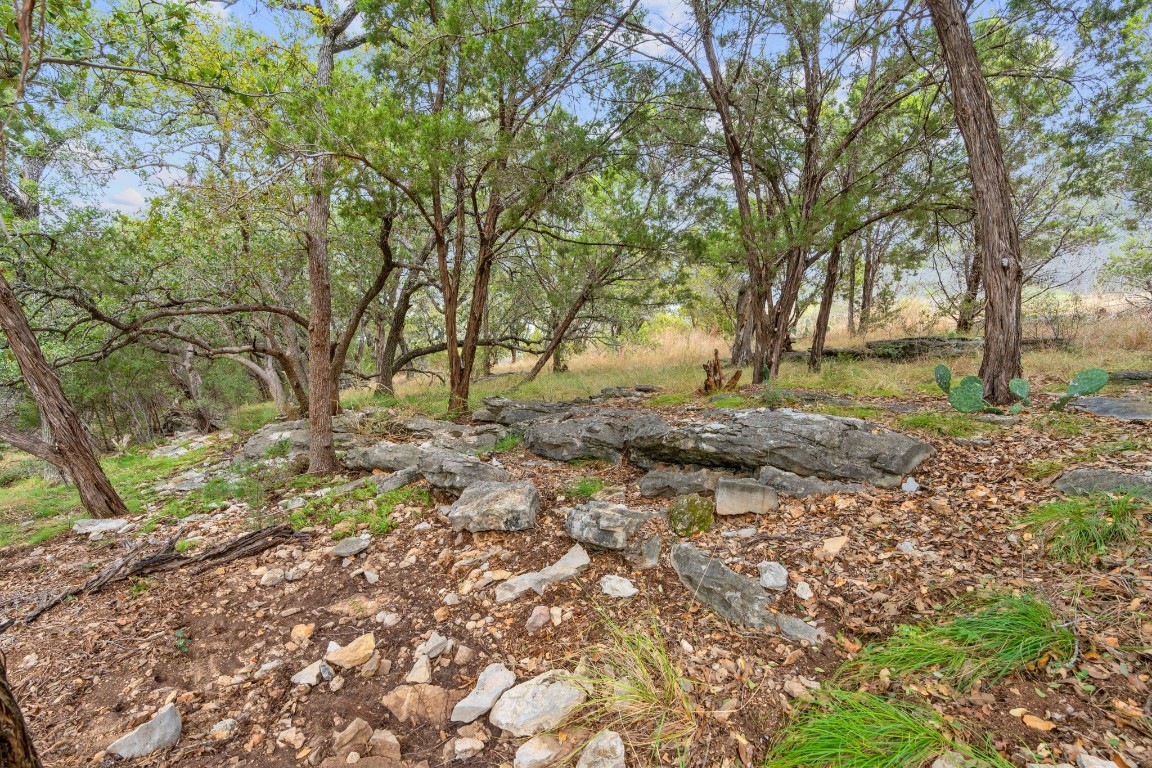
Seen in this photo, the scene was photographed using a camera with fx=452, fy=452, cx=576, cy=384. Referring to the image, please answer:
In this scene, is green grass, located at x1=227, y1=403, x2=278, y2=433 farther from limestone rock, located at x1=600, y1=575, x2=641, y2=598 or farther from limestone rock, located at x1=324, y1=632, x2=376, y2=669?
limestone rock, located at x1=600, y1=575, x2=641, y2=598

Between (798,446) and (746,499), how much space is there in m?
0.65

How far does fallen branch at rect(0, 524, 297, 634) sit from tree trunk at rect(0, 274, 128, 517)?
138 cm

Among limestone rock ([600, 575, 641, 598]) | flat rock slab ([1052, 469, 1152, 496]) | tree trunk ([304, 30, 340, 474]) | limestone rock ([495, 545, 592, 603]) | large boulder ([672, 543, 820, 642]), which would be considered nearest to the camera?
large boulder ([672, 543, 820, 642])

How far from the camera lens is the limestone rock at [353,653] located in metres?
2.36

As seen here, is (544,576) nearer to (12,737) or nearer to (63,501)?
(12,737)

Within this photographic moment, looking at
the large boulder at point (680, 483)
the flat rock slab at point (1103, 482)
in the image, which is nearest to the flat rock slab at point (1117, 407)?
the flat rock slab at point (1103, 482)

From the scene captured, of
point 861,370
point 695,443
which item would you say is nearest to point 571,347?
point 861,370

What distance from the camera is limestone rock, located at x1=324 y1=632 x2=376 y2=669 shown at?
2.36 meters

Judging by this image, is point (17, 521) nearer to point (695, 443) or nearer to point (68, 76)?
point (68, 76)

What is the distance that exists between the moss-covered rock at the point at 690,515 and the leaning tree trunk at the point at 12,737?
9.32ft

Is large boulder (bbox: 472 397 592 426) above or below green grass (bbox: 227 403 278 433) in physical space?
above

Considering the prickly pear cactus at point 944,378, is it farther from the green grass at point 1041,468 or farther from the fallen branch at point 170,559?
the fallen branch at point 170,559

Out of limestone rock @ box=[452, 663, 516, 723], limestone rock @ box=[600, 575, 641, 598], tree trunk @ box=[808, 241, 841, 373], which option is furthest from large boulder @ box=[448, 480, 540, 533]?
tree trunk @ box=[808, 241, 841, 373]

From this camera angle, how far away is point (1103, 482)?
2.47 meters
